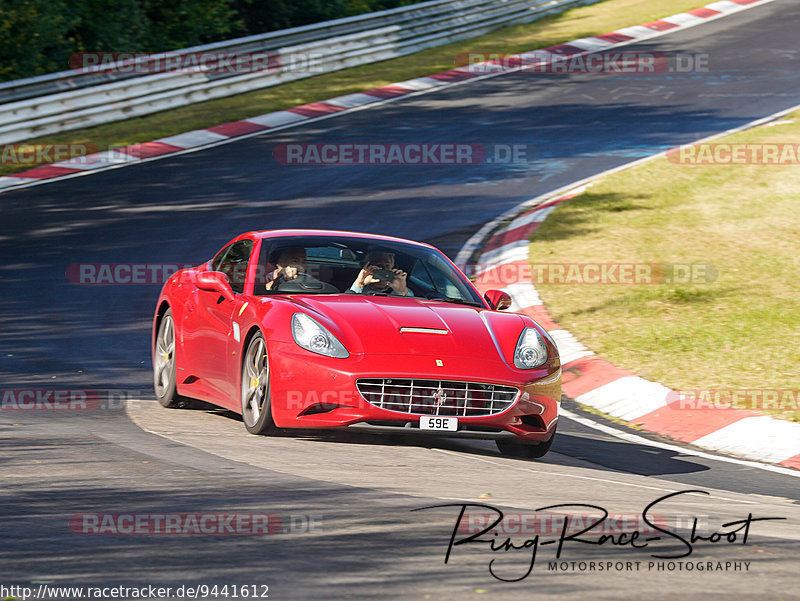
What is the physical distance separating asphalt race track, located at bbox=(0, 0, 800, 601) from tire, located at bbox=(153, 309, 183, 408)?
0.56ft

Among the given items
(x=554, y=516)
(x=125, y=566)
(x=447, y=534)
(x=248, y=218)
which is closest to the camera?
(x=125, y=566)

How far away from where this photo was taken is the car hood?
23.9 ft

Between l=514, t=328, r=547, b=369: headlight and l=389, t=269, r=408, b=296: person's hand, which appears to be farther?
l=389, t=269, r=408, b=296: person's hand

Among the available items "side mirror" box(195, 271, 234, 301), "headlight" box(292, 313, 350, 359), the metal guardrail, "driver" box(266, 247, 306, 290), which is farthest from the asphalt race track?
the metal guardrail

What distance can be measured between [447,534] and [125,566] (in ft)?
4.30

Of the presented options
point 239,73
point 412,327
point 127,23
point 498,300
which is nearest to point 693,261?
point 498,300

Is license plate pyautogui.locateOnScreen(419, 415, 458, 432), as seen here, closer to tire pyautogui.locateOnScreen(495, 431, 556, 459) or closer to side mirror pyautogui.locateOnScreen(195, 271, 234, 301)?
tire pyautogui.locateOnScreen(495, 431, 556, 459)

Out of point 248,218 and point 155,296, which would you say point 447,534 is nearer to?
point 155,296

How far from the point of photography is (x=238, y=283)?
8.40 meters

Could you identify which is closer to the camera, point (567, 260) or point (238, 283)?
point (238, 283)

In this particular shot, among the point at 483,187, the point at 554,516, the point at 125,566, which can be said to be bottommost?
the point at 483,187

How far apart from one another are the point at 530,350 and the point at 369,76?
64.8 ft

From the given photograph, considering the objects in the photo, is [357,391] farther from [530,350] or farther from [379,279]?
[379,279]

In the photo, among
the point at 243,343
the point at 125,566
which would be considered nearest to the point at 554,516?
the point at 125,566
